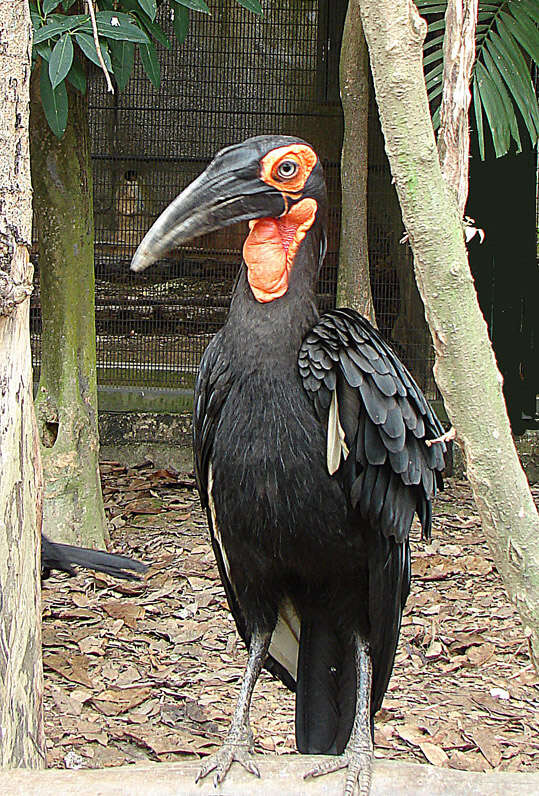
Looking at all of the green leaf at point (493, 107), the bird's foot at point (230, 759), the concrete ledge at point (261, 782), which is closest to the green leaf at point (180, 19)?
the green leaf at point (493, 107)

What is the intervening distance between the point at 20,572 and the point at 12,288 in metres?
0.65

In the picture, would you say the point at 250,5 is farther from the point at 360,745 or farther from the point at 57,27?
the point at 360,745

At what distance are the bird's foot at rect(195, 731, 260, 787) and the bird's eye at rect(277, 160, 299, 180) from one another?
1280 millimetres

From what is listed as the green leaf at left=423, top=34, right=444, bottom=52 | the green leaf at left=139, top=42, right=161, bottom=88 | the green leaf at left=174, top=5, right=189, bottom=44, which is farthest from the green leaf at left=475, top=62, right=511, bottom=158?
the green leaf at left=139, top=42, right=161, bottom=88

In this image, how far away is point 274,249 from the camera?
2229 mm

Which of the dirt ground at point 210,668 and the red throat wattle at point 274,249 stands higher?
the red throat wattle at point 274,249

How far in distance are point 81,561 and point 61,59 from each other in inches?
62.8

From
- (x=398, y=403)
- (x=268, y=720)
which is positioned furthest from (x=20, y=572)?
(x=268, y=720)

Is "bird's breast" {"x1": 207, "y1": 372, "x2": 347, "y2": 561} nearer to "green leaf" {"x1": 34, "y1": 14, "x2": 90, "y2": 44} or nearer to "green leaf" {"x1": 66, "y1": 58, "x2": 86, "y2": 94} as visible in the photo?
"green leaf" {"x1": 34, "y1": 14, "x2": 90, "y2": 44}

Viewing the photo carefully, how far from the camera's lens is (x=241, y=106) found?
552 centimetres

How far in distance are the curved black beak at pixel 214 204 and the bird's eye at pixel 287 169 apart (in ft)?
0.13

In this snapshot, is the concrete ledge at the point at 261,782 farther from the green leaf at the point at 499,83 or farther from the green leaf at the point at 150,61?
the green leaf at the point at 499,83

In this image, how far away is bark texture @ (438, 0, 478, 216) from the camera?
60.9 inches

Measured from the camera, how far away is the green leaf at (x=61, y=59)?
9.45ft
